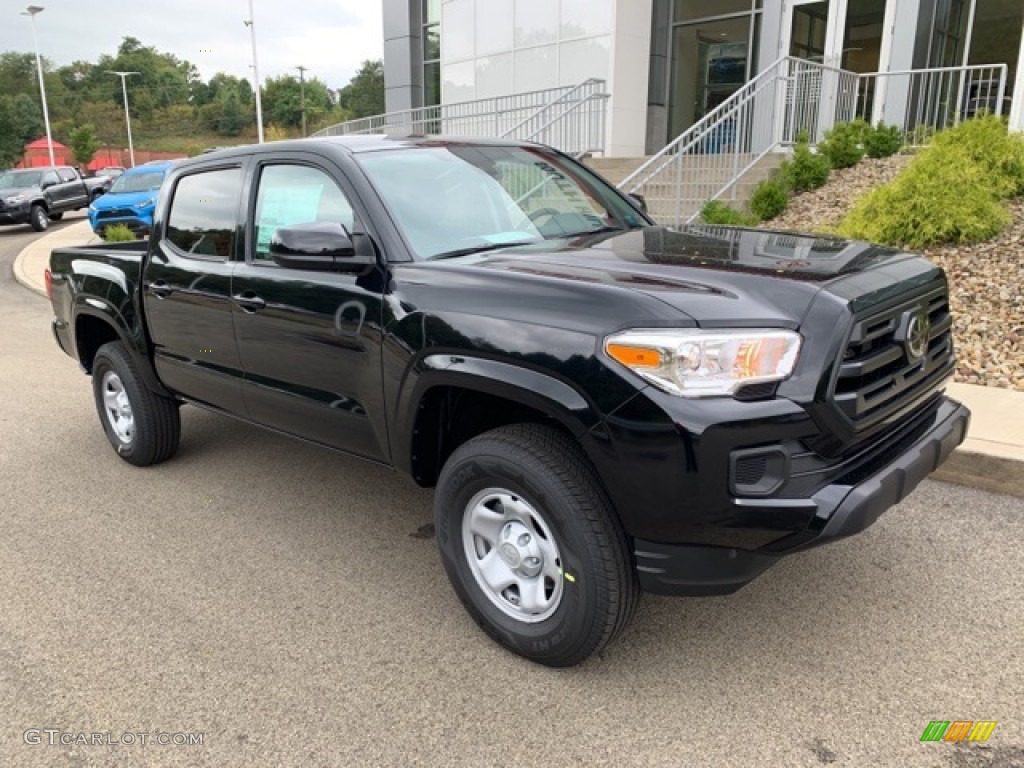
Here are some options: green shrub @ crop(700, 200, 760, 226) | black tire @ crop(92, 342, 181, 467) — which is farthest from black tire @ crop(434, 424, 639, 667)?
green shrub @ crop(700, 200, 760, 226)

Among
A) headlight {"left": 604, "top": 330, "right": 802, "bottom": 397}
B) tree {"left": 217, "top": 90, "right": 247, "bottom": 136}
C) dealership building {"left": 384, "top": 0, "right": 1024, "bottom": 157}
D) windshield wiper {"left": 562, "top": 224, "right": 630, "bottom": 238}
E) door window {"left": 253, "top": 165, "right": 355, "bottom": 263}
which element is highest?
tree {"left": 217, "top": 90, "right": 247, "bottom": 136}

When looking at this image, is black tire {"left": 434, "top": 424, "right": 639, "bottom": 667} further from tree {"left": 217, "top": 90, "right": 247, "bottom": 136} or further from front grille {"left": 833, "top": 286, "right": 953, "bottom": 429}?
tree {"left": 217, "top": 90, "right": 247, "bottom": 136}

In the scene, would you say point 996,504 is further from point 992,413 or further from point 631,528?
point 631,528

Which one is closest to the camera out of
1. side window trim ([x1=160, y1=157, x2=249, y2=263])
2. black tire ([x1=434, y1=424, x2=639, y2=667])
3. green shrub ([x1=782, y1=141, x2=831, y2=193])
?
black tire ([x1=434, y1=424, x2=639, y2=667])

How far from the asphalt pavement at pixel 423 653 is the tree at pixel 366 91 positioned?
3632 inches

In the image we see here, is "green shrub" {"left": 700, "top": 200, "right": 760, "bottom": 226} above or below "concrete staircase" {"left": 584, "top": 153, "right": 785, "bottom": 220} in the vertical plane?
below

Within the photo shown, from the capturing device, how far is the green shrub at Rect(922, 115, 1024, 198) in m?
8.29

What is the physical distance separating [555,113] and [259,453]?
12442mm

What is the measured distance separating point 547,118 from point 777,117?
5201mm

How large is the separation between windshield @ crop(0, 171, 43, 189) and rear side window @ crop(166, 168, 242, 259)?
23.3m

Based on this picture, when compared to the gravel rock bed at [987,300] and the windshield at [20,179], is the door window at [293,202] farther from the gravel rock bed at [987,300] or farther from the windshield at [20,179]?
the windshield at [20,179]

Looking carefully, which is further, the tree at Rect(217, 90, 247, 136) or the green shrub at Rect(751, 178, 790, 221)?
the tree at Rect(217, 90, 247, 136)

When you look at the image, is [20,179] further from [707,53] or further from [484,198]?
[484,198]

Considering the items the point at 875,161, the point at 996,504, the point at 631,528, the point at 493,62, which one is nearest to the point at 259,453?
the point at 631,528
